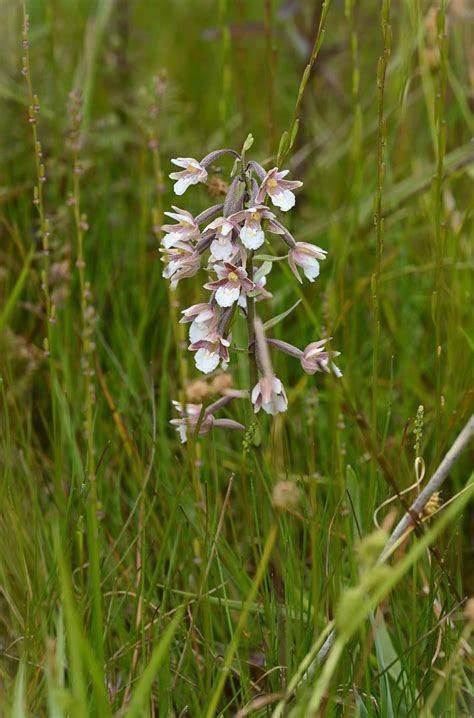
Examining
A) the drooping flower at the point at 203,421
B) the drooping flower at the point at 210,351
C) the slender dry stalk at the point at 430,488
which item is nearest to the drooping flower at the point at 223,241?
the drooping flower at the point at 210,351

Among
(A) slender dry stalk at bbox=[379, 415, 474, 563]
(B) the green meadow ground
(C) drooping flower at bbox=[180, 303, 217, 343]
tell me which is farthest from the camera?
(C) drooping flower at bbox=[180, 303, 217, 343]

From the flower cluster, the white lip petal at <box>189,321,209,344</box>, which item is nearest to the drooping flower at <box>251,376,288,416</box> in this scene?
the flower cluster

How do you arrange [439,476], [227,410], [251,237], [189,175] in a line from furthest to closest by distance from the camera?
1. [227,410]
2. [189,175]
3. [251,237]
4. [439,476]

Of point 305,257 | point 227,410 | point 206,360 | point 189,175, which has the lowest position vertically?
point 227,410

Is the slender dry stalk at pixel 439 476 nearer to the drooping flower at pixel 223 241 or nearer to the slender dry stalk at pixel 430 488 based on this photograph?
the slender dry stalk at pixel 430 488

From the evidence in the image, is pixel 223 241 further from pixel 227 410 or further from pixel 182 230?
pixel 227 410

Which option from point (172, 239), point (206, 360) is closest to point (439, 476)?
point (206, 360)

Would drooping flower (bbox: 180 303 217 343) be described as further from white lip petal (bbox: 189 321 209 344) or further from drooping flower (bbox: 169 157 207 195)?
drooping flower (bbox: 169 157 207 195)
